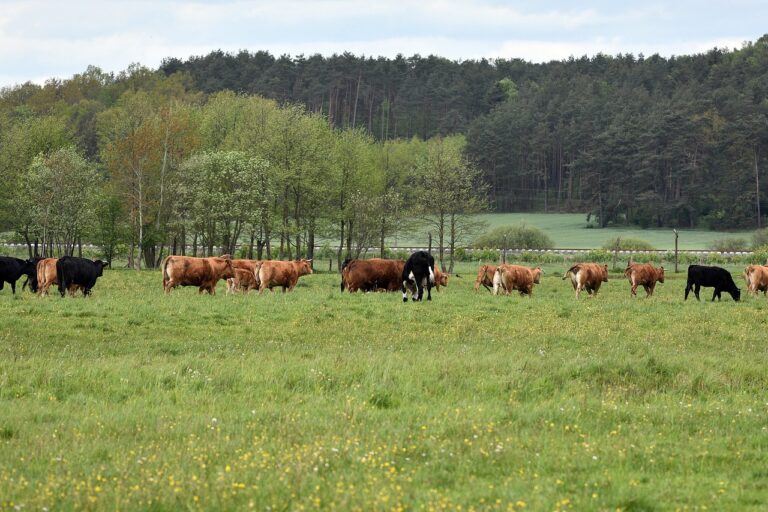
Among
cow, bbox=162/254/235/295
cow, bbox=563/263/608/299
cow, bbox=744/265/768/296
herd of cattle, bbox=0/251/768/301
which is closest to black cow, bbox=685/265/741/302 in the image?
herd of cattle, bbox=0/251/768/301

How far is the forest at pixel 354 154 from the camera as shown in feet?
221

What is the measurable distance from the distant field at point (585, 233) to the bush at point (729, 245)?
351 centimetres

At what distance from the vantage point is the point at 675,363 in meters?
16.6

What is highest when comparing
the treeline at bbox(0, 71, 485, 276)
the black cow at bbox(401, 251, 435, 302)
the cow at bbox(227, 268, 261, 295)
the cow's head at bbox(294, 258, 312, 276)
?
the treeline at bbox(0, 71, 485, 276)

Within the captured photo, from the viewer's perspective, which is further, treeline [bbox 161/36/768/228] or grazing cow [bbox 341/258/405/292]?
treeline [bbox 161/36/768/228]

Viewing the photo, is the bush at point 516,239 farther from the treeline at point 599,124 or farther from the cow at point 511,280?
the cow at point 511,280

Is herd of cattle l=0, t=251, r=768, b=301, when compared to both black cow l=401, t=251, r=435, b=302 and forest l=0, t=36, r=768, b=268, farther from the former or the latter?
forest l=0, t=36, r=768, b=268

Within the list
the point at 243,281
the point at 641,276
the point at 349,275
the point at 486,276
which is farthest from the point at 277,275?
the point at 641,276

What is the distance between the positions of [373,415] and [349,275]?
22196mm

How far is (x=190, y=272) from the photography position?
109 feet

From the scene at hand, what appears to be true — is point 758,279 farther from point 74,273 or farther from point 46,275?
point 46,275

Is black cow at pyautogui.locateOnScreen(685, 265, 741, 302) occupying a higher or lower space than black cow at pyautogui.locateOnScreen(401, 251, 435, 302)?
lower

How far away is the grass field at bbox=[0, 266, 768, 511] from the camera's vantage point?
9.24 m

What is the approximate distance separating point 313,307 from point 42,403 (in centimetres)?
1306
